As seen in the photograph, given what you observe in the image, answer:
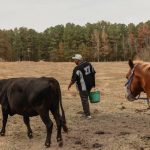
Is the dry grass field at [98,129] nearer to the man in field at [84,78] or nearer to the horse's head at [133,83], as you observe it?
the man in field at [84,78]

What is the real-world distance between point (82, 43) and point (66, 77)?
3187 inches

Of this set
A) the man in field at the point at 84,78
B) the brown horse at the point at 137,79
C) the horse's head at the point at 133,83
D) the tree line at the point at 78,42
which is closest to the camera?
the brown horse at the point at 137,79

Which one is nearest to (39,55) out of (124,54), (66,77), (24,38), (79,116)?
(24,38)

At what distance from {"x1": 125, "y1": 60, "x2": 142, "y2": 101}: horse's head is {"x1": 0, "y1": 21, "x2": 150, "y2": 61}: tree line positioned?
87044 mm

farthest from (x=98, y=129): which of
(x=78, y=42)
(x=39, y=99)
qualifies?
(x=78, y=42)

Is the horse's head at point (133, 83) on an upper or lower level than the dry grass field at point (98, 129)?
upper

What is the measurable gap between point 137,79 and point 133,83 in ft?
0.40

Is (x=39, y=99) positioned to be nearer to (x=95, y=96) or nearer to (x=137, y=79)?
(x=137, y=79)

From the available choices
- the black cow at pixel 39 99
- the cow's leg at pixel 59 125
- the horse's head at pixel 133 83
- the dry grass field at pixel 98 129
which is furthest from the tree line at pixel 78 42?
the horse's head at pixel 133 83

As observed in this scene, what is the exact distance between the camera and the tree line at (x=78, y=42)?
336ft

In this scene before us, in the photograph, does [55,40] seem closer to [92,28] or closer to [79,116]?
[92,28]

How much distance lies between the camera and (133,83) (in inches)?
349

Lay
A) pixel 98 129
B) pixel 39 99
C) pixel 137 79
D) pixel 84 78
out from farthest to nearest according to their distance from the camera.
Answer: pixel 84 78, pixel 98 129, pixel 39 99, pixel 137 79

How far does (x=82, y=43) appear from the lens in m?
109
